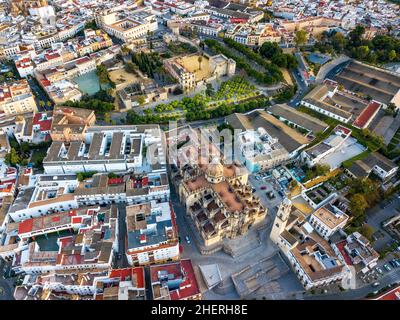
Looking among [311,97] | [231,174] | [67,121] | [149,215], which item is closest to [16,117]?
[67,121]

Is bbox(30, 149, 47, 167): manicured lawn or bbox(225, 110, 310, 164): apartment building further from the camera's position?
bbox(30, 149, 47, 167): manicured lawn

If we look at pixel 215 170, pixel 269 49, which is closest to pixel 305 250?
pixel 215 170

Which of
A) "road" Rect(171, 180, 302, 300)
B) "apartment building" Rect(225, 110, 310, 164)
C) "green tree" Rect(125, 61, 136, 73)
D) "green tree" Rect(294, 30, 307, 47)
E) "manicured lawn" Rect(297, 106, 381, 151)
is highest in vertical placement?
"green tree" Rect(294, 30, 307, 47)

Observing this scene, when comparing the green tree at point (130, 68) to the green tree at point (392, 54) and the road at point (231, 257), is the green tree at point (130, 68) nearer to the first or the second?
the road at point (231, 257)

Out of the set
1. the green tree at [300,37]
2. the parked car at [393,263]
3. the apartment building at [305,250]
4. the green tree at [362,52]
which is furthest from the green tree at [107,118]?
the green tree at [362,52]

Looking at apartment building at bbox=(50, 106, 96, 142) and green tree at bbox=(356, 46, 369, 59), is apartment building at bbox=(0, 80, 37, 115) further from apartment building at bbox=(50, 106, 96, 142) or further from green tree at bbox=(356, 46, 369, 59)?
green tree at bbox=(356, 46, 369, 59)

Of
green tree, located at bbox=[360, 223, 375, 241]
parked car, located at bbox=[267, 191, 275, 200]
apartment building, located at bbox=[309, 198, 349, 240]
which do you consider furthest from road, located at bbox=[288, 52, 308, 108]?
green tree, located at bbox=[360, 223, 375, 241]

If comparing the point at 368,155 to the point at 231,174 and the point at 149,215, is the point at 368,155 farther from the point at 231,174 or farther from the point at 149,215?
the point at 149,215

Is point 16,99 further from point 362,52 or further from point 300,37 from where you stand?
point 362,52

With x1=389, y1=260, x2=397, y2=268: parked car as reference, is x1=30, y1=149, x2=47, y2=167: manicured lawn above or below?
below
